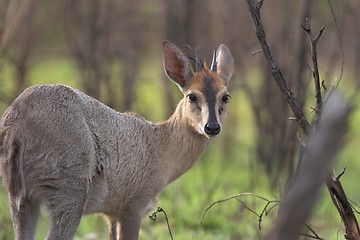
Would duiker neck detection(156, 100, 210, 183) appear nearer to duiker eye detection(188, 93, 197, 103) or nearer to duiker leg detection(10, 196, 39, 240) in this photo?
duiker eye detection(188, 93, 197, 103)

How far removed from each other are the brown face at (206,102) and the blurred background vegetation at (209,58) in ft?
7.27

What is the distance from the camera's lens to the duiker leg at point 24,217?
5867 mm

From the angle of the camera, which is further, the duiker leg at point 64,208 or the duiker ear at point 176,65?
the duiker ear at point 176,65

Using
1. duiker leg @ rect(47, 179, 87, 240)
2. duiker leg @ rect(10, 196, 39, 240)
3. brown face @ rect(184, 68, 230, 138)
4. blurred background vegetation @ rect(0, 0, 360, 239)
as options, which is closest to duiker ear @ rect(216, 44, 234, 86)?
brown face @ rect(184, 68, 230, 138)

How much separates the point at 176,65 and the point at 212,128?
100cm

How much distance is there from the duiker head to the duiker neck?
0.13 metres

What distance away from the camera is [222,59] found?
25.2 ft

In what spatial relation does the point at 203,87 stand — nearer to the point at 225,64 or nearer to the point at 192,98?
the point at 192,98

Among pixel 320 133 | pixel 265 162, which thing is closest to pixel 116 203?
pixel 320 133

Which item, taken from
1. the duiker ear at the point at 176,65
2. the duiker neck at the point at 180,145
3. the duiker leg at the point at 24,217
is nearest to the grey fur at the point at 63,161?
the duiker leg at the point at 24,217

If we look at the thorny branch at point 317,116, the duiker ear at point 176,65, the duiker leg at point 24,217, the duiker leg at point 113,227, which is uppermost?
the duiker ear at point 176,65

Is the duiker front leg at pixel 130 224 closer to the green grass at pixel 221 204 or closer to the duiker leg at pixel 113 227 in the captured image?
the duiker leg at pixel 113 227

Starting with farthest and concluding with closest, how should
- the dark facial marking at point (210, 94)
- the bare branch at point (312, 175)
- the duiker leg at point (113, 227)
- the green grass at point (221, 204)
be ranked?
the green grass at point (221, 204)
the duiker leg at point (113, 227)
the dark facial marking at point (210, 94)
the bare branch at point (312, 175)

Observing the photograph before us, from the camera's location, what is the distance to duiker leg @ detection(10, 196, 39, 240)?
5867mm
